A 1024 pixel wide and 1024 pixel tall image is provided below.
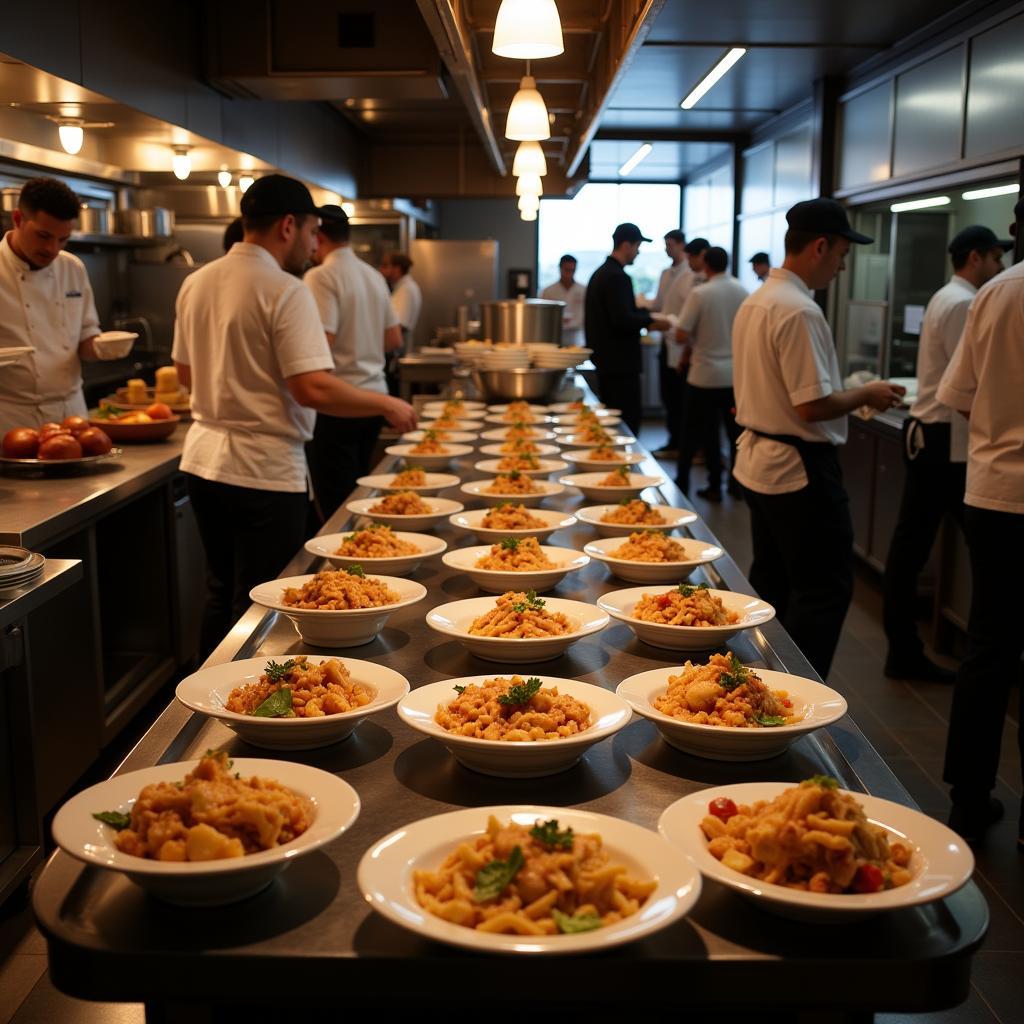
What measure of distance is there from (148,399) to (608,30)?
2.43 m

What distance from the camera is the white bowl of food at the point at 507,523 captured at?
2.53 m

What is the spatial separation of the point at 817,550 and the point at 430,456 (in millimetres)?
1240

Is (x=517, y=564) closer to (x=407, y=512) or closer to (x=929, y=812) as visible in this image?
(x=407, y=512)

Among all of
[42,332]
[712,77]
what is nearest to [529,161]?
[42,332]

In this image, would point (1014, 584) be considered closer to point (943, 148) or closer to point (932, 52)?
point (943, 148)

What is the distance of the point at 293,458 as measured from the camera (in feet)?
11.1

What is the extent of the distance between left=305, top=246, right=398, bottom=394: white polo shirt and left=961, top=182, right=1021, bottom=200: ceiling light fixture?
274 cm

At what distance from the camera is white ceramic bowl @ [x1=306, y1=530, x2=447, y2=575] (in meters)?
2.24

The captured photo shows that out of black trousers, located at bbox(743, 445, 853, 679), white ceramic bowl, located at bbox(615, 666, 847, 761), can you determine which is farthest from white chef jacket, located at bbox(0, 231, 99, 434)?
white ceramic bowl, located at bbox(615, 666, 847, 761)

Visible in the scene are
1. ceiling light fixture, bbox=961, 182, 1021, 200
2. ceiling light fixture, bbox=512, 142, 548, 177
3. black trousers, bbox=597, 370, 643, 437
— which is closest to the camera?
ceiling light fixture, bbox=961, 182, 1021, 200

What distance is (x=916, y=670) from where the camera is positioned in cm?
437

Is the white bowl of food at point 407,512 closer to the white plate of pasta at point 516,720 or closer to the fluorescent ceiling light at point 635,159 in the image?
the white plate of pasta at point 516,720

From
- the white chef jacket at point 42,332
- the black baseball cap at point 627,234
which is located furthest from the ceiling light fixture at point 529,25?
the black baseball cap at point 627,234

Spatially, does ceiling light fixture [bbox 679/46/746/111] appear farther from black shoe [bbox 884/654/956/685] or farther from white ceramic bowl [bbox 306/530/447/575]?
white ceramic bowl [bbox 306/530/447/575]
